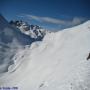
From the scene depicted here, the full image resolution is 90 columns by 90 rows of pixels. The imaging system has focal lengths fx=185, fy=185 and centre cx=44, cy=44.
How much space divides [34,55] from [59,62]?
9.44 meters

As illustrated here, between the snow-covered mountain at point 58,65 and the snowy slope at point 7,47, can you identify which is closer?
the snow-covered mountain at point 58,65

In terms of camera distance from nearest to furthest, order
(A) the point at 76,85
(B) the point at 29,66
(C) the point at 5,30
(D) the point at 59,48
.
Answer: (A) the point at 76,85
(D) the point at 59,48
(B) the point at 29,66
(C) the point at 5,30

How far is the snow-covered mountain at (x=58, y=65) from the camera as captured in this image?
46.9 ft

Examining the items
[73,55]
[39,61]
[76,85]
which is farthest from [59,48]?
[76,85]

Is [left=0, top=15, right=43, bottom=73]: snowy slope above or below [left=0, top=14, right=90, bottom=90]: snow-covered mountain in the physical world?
above

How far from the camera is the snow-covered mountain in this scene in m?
14.3

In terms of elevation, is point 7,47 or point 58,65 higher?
point 7,47

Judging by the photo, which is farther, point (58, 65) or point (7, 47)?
point (7, 47)

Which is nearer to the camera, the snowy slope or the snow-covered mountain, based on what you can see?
the snow-covered mountain

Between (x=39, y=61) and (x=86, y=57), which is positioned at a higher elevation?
(x=39, y=61)

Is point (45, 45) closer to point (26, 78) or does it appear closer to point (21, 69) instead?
point (21, 69)

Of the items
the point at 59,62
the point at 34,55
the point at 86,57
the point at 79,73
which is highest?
the point at 34,55

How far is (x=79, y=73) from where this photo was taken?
1454 cm

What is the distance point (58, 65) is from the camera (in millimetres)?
20453
